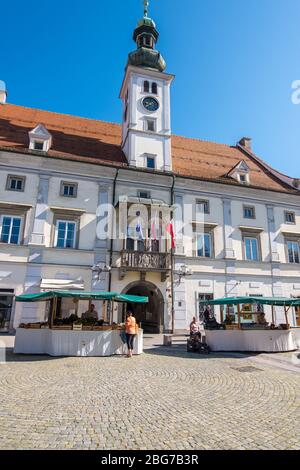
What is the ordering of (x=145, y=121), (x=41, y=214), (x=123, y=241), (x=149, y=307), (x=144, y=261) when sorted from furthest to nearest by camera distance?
(x=145, y=121) → (x=149, y=307) → (x=123, y=241) → (x=144, y=261) → (x=41, y=214)

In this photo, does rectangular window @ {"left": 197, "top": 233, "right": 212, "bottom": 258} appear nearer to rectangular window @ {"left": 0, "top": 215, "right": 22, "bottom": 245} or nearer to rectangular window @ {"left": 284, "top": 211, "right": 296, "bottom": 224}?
rectangular window @ {"left": 284, "top": 211, "right": 296, "bottom": 224}

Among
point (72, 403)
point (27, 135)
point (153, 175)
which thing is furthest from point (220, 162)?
point (72, 403)

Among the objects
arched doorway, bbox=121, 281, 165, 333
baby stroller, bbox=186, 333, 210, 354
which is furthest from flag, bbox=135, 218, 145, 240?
baby stroller, bbox=186, 333, 210, 354

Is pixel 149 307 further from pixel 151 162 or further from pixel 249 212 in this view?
pixel 151 162

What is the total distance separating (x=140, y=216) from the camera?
22516 millimetres

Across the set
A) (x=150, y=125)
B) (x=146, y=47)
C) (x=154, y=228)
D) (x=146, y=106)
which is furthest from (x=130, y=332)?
(x=146, y=47)

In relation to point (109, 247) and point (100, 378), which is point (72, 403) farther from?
point (109, 247)

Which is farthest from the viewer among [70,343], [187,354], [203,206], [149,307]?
[149,307]

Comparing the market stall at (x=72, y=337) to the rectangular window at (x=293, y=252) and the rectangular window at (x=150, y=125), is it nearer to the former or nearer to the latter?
the rectangular window at (x=150, y=125)

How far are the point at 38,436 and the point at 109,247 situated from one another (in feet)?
55.1

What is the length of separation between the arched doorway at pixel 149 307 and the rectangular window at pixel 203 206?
7.30 meters

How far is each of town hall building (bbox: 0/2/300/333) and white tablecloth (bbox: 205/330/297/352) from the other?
8.50 feet

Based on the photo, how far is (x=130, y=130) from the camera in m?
25.6

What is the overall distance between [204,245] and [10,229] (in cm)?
1402
